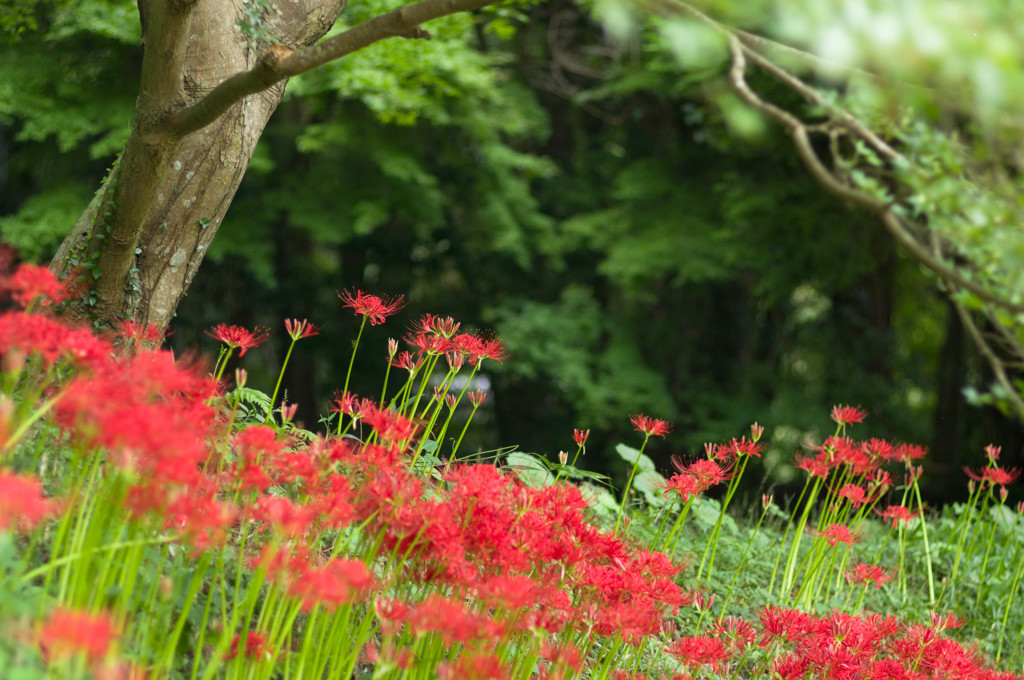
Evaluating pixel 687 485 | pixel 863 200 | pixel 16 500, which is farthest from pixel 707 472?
pixel 863 200

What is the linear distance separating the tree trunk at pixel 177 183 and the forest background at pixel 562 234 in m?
3.16

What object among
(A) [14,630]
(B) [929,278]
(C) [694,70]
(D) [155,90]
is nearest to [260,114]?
(D) [155,90]

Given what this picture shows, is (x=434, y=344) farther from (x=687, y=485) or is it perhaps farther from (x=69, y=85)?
(x=69, y=85)

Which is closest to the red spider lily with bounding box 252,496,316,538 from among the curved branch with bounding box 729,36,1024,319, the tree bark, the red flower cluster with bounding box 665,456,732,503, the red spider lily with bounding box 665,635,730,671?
the red spider lily with bounding box 665,635,730,671

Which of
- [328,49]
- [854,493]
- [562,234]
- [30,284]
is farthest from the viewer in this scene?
[562,234]

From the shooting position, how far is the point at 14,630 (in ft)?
3.76

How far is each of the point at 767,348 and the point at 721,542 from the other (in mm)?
6247

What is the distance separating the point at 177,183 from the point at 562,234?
6.87 m

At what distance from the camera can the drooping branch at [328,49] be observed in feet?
6.29

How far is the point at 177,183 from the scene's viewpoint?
108 inches

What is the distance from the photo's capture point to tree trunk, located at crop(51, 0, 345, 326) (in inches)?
98.5

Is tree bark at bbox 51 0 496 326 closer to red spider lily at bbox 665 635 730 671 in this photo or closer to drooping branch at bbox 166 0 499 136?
drooping branch at bbox 166 0 499 136

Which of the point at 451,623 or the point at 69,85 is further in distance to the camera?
the point at 69,85

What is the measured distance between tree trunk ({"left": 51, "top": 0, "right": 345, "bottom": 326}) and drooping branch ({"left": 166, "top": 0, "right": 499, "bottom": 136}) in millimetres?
340
